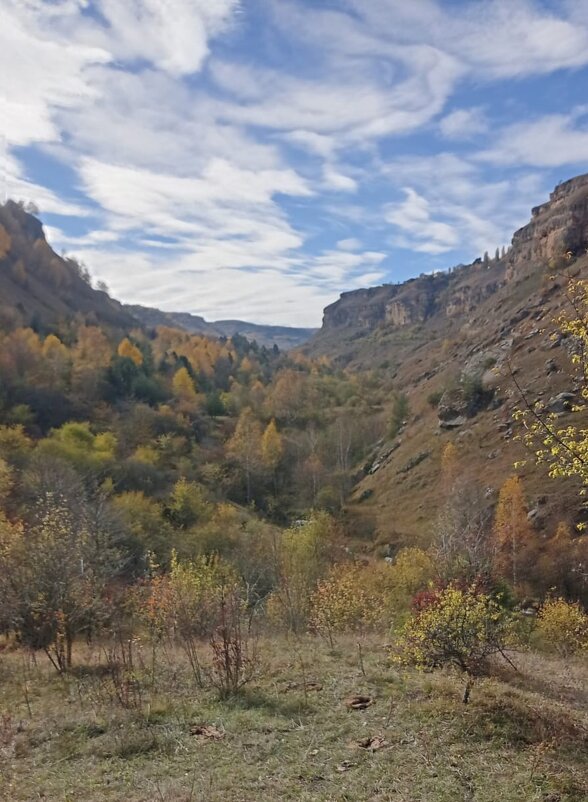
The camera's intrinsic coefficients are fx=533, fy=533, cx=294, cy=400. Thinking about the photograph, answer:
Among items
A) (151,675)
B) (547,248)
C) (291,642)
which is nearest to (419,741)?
(151,675)

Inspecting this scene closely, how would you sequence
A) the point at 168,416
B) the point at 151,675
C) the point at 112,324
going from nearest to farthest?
1. the point at 151,675
2. the point at 168,416
3. the point at 112,324

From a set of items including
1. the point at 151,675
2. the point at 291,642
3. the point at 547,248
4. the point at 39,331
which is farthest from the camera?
the point at 547,248

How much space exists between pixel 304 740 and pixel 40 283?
15682 centimetres

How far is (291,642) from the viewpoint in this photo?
1766cm

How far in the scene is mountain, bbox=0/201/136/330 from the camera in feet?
415

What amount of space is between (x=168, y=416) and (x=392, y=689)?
2874 inches

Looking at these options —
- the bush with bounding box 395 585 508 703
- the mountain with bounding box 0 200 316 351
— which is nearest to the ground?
the bush with bounding box 395 585 508 703

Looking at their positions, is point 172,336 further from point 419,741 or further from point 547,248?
point 419,741

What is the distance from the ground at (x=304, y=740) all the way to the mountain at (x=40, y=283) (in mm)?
107798

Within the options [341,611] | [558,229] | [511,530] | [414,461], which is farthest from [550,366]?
[558,229]

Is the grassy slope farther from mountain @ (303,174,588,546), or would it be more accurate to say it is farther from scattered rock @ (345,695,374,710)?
scattered rock @ (345,695,374,710)

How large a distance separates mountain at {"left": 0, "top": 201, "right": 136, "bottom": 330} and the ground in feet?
354

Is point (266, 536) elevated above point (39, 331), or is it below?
below

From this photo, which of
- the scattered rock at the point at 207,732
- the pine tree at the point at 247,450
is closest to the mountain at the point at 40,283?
the pine tree at the point at 247,450
